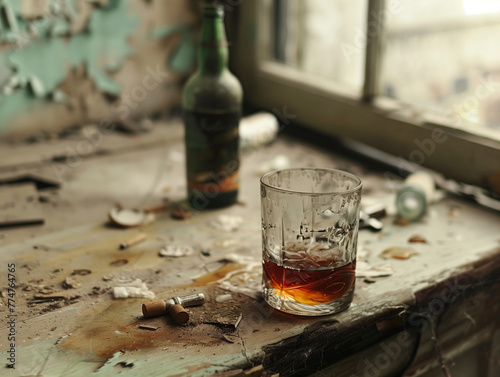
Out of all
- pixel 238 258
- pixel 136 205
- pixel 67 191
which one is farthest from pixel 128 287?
pixel 67 191

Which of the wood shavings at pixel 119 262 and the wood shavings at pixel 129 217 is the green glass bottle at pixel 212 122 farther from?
the wood shavings at pixel 119 262

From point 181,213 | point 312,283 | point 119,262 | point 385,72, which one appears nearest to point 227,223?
point 181,213

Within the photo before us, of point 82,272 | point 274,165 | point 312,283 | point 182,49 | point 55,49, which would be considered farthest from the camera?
point 182,49

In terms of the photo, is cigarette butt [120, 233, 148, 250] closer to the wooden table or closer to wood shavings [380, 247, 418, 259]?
the wooden table

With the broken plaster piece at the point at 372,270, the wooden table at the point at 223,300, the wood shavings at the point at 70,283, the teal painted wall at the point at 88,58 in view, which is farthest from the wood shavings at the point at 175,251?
the teal painted wall at the point at 88,58

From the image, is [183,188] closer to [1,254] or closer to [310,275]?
[1,254]

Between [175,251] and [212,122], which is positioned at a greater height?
[212,122]

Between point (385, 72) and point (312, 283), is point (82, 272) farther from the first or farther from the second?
→ point (385, 72)
